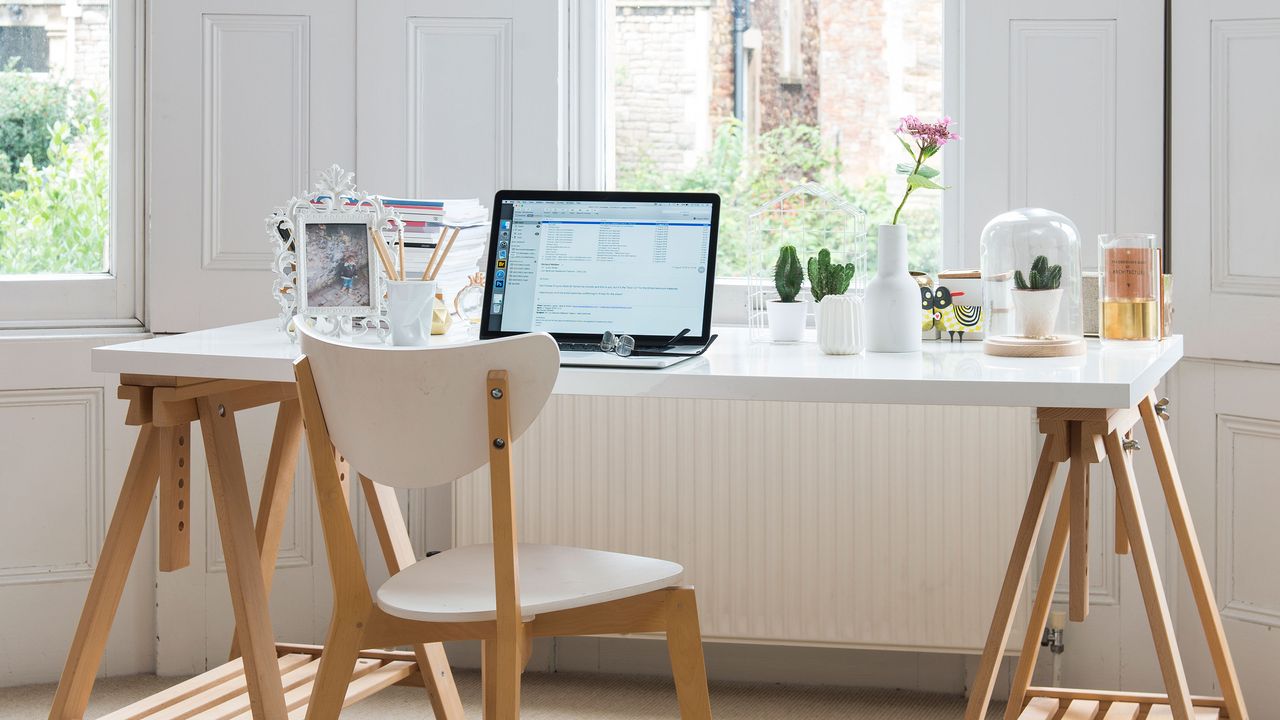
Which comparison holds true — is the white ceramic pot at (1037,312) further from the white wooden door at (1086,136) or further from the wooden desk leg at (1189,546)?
the white wooden door at (1086,136)

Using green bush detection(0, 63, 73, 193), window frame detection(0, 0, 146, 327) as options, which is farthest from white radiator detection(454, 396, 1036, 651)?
green bush detection(0, 63, 73, 193)

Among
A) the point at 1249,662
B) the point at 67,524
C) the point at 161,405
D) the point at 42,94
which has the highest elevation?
the point at 42,94

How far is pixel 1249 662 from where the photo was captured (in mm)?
2498

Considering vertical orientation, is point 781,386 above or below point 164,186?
below

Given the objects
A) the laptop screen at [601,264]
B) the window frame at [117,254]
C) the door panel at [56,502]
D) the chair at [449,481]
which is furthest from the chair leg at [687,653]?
the window frame at [117,254]

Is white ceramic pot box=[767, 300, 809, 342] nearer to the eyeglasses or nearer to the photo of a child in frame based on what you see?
the eyeglasses

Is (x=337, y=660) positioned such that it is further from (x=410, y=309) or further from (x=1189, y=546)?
(x=1189, y=546)

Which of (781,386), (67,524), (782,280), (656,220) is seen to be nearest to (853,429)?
(782,280)

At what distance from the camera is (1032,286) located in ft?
6.24

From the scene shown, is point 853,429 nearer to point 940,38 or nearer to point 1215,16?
point 940,38

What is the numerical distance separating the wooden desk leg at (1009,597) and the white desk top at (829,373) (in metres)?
0.20

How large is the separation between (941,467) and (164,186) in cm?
188

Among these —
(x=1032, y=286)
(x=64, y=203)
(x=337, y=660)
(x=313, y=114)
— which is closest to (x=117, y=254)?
(x=64, y=203)

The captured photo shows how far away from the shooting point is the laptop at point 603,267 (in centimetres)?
197
